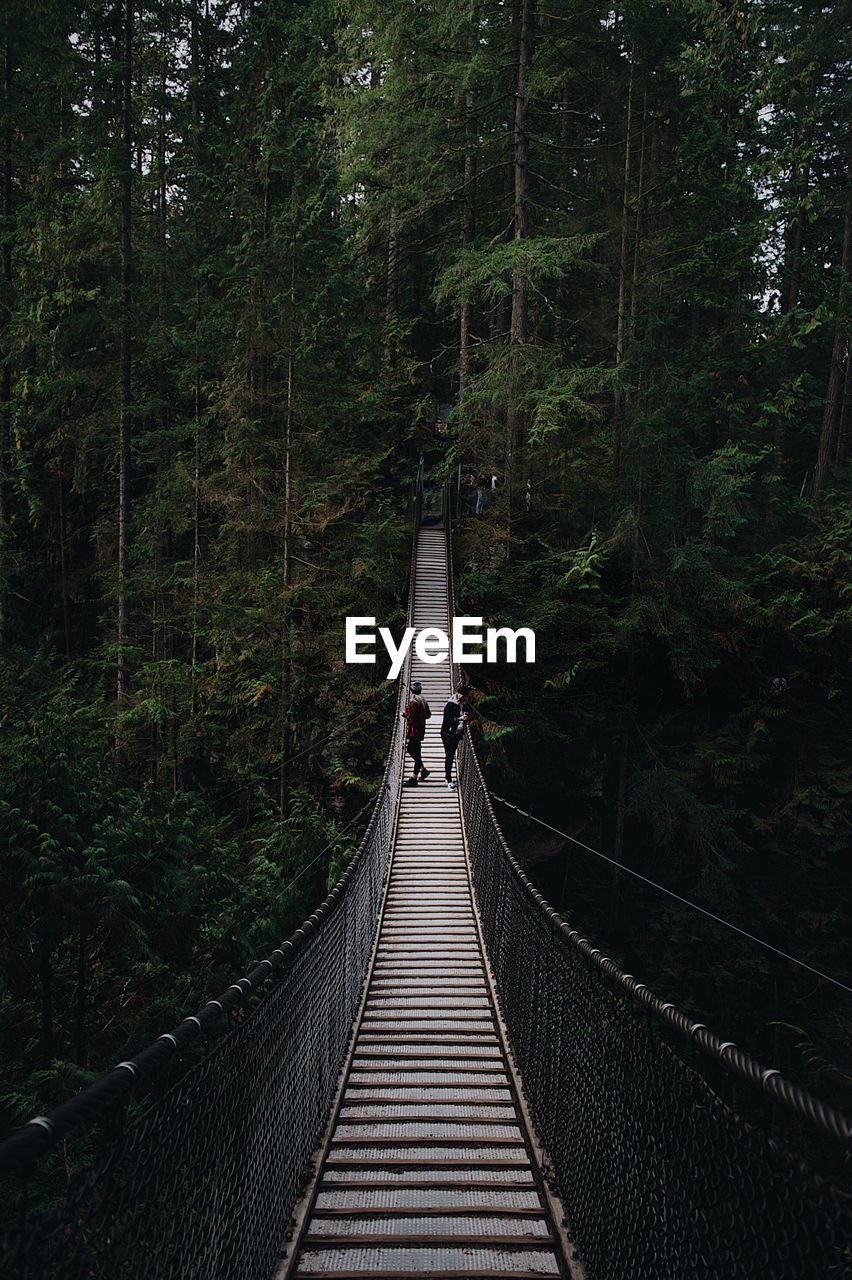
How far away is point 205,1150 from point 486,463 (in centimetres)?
1349

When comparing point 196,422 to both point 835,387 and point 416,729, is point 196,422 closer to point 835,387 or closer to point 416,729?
point 416,729

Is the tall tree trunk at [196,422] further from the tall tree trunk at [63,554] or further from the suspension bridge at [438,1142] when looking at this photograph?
the suspension bridge at [438,1142]

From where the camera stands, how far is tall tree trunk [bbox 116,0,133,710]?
11.3m

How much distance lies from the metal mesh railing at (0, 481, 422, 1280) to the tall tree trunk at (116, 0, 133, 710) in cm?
922

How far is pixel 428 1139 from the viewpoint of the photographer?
3.39 metres

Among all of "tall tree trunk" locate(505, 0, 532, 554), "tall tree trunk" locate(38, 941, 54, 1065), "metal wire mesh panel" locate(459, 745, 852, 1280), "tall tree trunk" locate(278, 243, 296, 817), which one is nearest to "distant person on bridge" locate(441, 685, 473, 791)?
"tall tree trunk" locate(278, 243, 296, 817)

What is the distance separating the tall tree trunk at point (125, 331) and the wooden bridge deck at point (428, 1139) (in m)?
7.46

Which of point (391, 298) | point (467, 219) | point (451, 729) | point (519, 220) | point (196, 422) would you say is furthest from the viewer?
point (391, 298)

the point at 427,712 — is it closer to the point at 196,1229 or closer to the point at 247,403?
the point at 247,403

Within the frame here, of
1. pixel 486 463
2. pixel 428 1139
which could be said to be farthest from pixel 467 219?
pixel 428 1139

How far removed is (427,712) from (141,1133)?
8522 millimetres

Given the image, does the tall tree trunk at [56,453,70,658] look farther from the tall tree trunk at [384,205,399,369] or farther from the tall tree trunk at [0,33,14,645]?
the tall tree trunk at [384,205,399,369]

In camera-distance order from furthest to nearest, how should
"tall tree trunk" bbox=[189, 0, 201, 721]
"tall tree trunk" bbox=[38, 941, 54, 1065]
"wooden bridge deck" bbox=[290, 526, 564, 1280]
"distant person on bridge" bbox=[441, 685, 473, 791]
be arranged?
"tall tree trunk" bbox=[189, 0, 201, 721] → "distant person on bridge" bbox=[441, 685, 473, 791] → "tall tree trunk" bbox=[38, 941, 54, 1065] → "wooden bridge deck" bbox=[290, 526, 564, 1280]

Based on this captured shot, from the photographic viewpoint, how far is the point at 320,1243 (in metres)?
2.66
